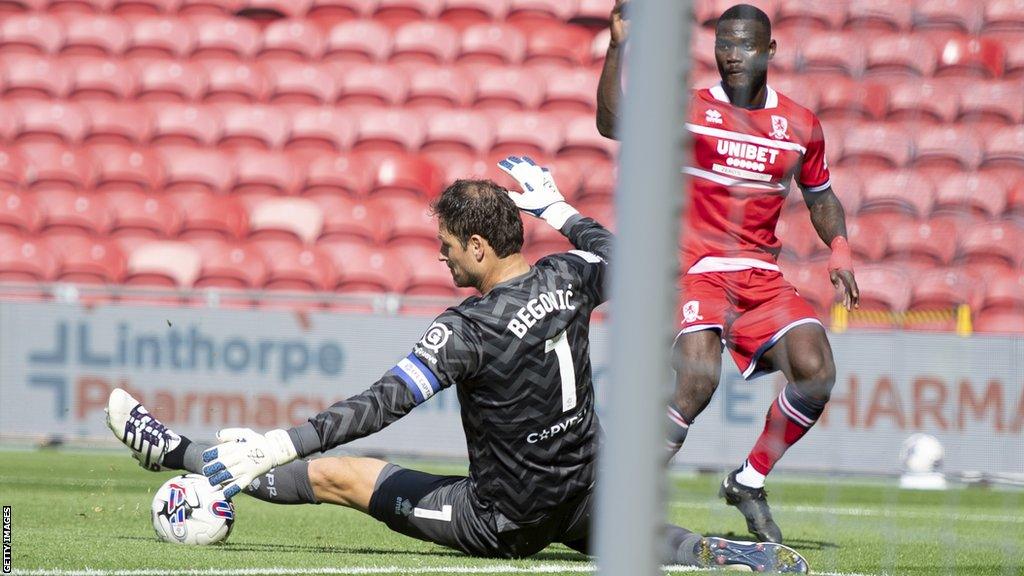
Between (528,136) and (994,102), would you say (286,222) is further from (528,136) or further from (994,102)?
(994,102)

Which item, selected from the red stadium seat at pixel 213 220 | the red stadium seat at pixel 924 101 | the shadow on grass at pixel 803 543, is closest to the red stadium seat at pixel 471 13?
the red stadium seat at pixel 213 220

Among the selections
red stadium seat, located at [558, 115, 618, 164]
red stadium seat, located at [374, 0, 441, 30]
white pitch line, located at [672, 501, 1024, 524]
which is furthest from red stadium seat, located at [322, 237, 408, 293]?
white pitch line, located at [672, 501, 1024, 524]

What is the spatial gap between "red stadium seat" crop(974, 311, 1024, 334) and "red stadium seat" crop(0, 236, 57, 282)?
8.04m

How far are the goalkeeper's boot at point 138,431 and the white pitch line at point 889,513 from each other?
3.66 m

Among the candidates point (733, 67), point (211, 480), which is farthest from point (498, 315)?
point (733, 67)

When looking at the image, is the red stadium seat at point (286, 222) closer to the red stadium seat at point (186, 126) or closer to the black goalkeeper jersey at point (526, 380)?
the red stadium seat at point (186, 126)

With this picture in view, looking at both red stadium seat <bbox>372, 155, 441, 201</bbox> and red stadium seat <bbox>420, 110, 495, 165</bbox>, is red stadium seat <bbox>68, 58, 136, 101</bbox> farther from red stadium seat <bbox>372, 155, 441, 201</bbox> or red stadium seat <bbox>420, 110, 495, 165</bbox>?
red stadium seat <bbox>420, 110, 495, 165</bbox>

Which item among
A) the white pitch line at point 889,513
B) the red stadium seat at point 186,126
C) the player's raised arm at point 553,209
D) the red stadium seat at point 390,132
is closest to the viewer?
the player's raised arm at point 553,209

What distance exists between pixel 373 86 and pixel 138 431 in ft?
32.7

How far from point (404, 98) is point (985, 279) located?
863cm

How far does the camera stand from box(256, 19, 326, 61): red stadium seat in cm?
1491

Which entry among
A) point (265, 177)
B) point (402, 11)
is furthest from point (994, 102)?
point (402, 11)

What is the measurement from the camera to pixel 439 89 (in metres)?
14.3

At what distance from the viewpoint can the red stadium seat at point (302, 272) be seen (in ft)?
40.2
